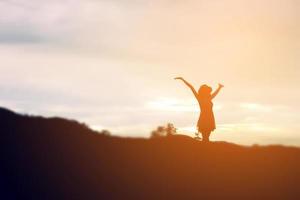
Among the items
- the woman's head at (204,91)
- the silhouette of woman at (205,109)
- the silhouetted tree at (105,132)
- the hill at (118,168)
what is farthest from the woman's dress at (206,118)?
the silhouetted tree at (105,132)

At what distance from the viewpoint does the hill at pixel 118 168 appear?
67.0 ft

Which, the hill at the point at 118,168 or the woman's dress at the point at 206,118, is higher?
the woman's dress at the point at 206,118

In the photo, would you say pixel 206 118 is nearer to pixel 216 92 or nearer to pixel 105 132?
pixel 216 92

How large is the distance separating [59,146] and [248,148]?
697cm

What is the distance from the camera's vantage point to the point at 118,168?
21.4m

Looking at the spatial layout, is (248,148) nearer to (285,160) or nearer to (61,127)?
(285,160)

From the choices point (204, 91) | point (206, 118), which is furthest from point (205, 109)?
point (204, 91)

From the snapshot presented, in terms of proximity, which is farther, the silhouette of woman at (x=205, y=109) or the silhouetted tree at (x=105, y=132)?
the silhouette of woman at (x=205, y=109)

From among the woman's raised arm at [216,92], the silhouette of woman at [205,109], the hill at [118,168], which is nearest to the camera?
the hill at [118,168]

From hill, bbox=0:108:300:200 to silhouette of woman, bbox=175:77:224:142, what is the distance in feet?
10.8

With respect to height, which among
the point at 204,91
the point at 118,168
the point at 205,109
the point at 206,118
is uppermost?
the point at 204,91

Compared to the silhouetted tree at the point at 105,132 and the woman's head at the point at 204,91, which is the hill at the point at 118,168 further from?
the woman's head at the point at 204,91

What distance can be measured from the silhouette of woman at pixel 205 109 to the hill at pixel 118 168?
3.29m

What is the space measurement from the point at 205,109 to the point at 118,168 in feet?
23.6
